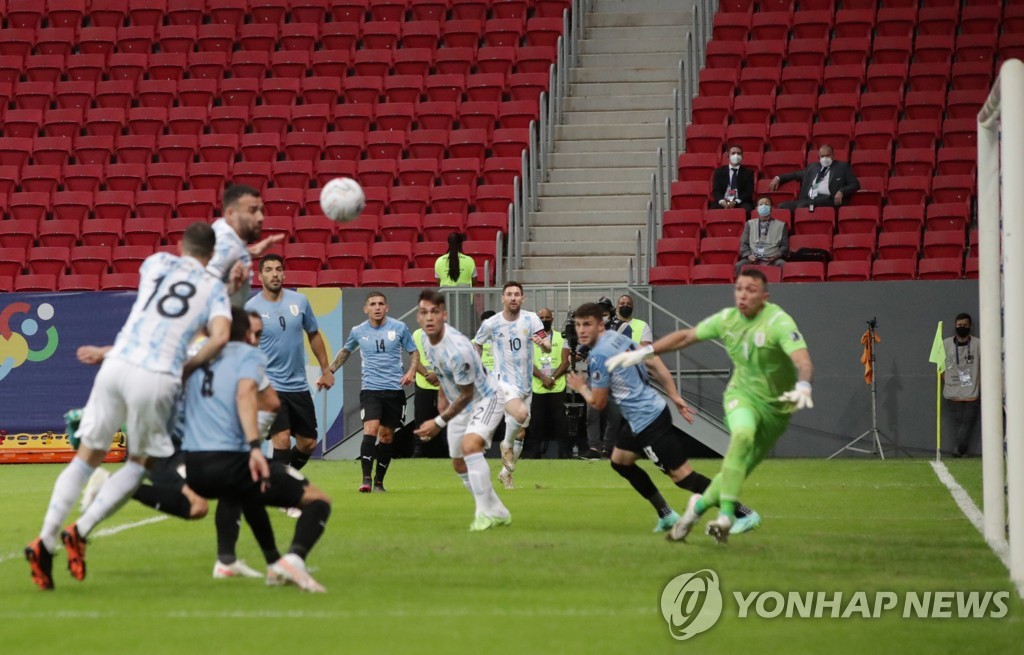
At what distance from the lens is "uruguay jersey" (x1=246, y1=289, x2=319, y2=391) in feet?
44.6

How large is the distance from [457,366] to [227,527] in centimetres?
349

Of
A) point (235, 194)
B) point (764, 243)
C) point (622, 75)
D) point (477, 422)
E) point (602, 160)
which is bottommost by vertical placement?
point (477, 422)

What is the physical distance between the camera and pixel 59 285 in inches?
883

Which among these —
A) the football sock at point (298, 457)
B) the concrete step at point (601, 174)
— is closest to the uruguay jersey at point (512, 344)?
the football sock at point (298, 457)

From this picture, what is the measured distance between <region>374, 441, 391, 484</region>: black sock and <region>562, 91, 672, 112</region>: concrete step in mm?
12091

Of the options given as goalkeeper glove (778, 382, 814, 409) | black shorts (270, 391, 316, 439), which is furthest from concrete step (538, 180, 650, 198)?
goalkeeper glove (778, 382, 814, 409)

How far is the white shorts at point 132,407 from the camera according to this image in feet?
25.0

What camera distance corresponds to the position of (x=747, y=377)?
31.9 ft

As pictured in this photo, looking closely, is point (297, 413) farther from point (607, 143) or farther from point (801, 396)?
point (607, 143)

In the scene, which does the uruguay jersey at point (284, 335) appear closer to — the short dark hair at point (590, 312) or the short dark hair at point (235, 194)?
the short dark hair at point (590, 312)

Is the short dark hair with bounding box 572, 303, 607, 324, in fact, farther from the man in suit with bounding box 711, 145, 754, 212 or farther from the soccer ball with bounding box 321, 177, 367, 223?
the man in suit with bounding box 711, 145, 754, 212

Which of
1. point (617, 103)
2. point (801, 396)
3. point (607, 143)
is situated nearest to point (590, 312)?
point (801, 396)

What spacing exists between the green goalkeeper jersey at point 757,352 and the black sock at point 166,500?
11.6ft

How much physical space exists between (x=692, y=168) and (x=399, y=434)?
21.5ft
